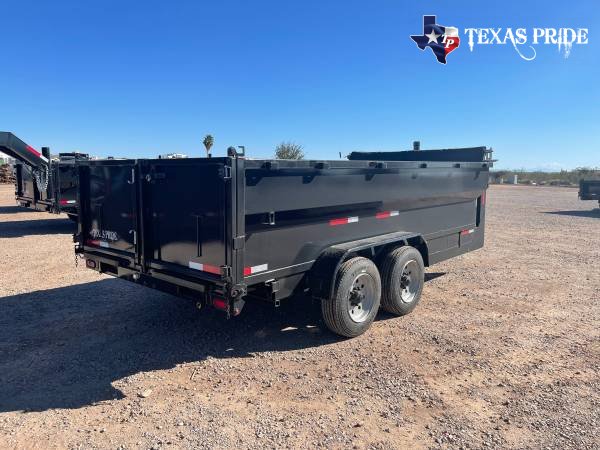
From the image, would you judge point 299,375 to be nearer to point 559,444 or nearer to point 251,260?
point 251,260

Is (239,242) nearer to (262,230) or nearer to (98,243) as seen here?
(262,230)

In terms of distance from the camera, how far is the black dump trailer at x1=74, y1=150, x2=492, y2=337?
4.21 metres

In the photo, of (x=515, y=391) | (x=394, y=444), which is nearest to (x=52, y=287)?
(x=394, y=444)

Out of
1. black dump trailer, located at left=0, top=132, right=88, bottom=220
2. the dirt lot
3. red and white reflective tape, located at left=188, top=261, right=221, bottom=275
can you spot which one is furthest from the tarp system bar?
red and white reflective tape, located at left=188, top=261, right=221, bottom=275

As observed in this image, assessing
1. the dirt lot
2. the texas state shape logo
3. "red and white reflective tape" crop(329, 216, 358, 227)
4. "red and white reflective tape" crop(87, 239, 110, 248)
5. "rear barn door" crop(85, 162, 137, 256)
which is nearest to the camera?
the dirt lot

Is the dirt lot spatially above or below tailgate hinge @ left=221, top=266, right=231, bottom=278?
below

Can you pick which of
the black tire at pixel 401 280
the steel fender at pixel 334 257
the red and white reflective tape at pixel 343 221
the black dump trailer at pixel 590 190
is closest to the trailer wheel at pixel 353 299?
the steel fender at pixel 334 257

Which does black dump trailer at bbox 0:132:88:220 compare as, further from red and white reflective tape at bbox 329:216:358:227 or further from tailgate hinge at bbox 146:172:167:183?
red and white reflective tape at bbox 329:216:358:227

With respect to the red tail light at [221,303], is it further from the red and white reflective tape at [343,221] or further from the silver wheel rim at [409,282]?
the silver wheel rim at [409,282]

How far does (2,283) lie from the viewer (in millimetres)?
7441

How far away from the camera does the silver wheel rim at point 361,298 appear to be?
17.1ft

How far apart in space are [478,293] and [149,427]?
5395 millimetres

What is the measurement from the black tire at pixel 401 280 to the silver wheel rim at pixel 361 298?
401mm

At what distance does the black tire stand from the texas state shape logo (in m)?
8.16
